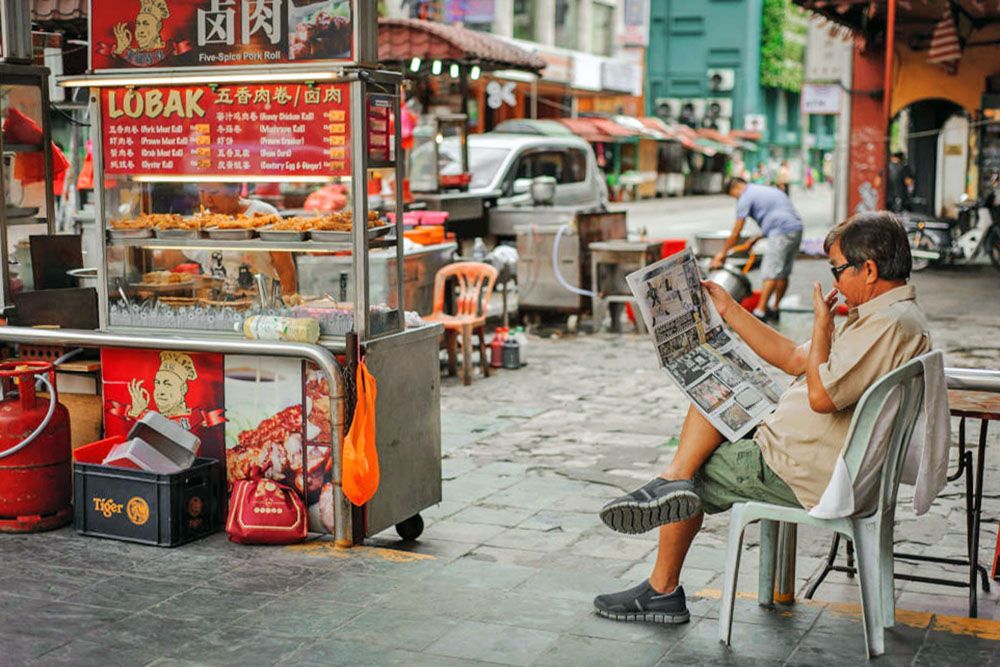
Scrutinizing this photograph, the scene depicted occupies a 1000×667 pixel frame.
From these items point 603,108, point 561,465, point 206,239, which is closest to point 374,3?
point 206,239

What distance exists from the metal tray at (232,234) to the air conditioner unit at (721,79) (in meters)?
45.8

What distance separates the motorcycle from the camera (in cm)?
1758

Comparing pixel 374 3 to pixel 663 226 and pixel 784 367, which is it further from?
pixel 663 226

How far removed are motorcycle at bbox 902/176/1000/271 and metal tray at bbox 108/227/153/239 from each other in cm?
1310

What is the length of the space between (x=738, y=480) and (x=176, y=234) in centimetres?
296

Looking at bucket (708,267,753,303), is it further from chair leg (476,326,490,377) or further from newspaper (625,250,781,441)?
newspaper (625,250,781,441)

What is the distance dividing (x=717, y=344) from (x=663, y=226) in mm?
24578

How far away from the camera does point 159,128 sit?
5.73 m

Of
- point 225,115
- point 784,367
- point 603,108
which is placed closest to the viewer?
point 784,367

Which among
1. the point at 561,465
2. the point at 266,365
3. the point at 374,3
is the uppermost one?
the point at 374,3

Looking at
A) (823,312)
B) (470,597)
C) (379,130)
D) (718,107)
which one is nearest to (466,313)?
(379,130)

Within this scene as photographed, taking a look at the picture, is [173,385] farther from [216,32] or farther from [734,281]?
[734,281]

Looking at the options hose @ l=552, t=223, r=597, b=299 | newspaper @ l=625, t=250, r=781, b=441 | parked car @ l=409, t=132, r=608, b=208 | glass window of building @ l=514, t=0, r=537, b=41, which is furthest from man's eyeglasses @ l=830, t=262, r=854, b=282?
glass window of building @ l=514, t=0, r=537, b=41

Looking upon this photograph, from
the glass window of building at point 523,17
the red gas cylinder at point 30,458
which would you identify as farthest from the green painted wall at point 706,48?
the red gas cylinder at point 30,458
